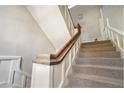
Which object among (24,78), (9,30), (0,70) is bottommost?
(24,78)

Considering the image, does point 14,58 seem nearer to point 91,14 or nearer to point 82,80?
point 82,80

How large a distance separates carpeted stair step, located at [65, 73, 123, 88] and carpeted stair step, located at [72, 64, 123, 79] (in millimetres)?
97

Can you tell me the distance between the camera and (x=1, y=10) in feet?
7.27

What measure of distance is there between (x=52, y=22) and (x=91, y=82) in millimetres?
1671

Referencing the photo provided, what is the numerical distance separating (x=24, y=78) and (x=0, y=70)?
1.75 ft

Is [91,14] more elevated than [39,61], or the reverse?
[91,14]

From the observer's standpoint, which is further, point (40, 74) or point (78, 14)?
point (78, 14)

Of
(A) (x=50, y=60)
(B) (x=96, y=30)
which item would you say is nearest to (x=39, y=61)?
(A) (x=50, y=60)

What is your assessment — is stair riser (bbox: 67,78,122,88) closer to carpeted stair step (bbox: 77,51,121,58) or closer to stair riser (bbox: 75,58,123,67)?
stair riser (bbox: 75,58,123,67)

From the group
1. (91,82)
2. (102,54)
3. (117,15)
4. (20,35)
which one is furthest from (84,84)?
(117,15)

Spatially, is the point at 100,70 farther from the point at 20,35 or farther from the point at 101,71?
the point at 20,35

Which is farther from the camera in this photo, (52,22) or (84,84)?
(52,22)

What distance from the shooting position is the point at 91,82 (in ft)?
5.82

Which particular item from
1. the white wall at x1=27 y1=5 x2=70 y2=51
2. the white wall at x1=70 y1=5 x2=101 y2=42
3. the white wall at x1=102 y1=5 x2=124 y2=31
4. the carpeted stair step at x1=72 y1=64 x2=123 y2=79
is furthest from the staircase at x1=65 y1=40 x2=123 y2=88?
the white wall at x1=70 y1=5 x2=101 y2=42
